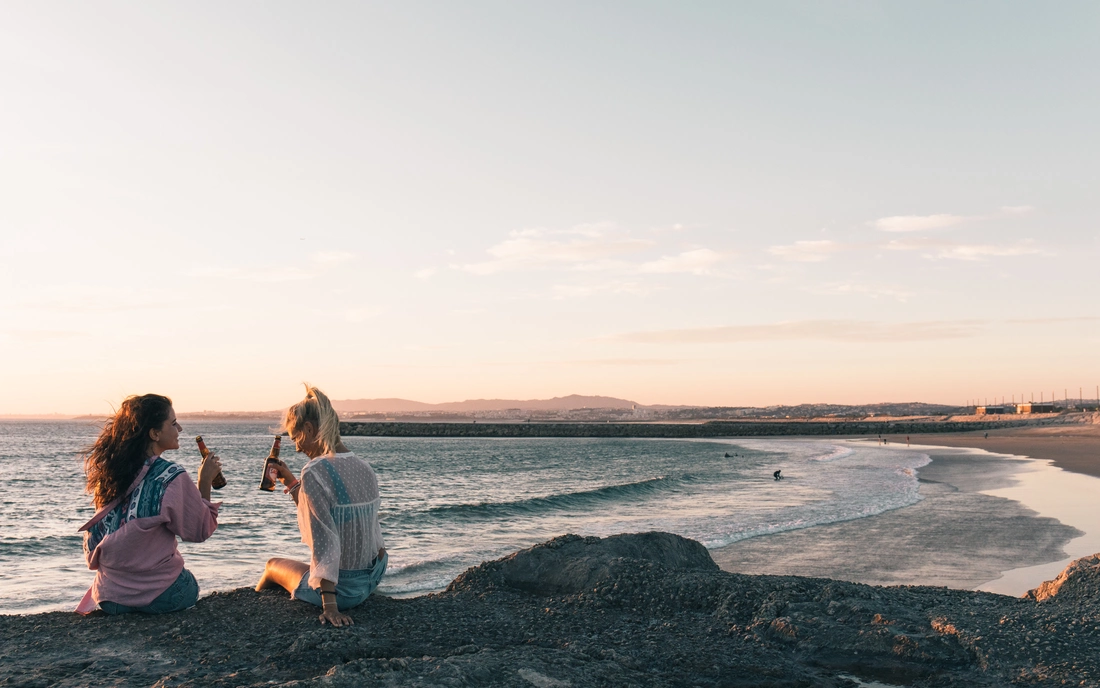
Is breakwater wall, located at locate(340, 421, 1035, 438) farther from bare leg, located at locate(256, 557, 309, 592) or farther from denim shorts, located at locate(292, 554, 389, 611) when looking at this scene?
denim shorts, located at locate(292, 554, 389, 611)

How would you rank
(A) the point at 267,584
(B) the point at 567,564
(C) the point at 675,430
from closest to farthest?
(A) the point at 267,584 → (B) the point at 567,564 → (C) the point at 675,430

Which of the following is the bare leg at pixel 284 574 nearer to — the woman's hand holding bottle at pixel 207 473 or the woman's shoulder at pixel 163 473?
the woman's hand holding bottle at pixel 207 473

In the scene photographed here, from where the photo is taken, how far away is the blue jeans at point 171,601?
4.86 m

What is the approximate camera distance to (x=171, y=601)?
4.93m

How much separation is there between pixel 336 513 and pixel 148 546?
3.71 ft

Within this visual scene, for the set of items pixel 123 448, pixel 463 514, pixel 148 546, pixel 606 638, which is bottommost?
pixel 463 514

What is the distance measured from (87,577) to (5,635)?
24.6 feet

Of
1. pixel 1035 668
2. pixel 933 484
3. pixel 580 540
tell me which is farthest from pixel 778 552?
pixel 933 484

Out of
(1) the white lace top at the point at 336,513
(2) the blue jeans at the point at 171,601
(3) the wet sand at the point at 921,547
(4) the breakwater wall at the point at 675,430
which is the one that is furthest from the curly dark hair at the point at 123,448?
(4) the breakwater wall at the point at 675,430

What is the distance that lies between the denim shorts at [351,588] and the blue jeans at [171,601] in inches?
26.3

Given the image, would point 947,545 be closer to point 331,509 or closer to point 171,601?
point 331,509

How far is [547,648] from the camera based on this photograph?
466 cm

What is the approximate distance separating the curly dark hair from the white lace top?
0.96 metres

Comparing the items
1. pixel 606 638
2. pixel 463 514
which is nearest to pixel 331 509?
pixel 606 638
